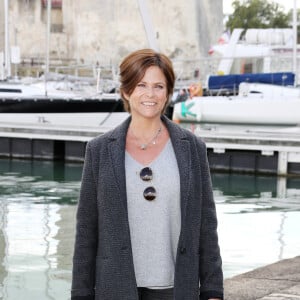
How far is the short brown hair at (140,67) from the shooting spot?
3.26 m

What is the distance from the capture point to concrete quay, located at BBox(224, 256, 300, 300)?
5.99 metres

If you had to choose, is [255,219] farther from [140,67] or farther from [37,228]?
[140,67]

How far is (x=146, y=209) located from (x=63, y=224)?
1065cm

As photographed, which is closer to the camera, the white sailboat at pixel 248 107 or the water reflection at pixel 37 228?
the water reflection at pixel 37 228

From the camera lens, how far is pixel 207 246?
3.34m

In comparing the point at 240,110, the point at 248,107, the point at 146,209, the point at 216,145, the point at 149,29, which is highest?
the point at 149,29

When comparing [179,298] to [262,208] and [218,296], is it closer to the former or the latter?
[218,296]

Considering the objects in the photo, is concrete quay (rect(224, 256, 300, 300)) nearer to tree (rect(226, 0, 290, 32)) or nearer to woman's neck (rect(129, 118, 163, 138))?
woman's neck (rect(129, 118, 163, 138))

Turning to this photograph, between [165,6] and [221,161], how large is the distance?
164 feet

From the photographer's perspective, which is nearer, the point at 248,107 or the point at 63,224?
the point at 63,224

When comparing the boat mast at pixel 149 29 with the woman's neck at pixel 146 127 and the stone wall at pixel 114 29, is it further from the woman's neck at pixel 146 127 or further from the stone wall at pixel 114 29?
the stone wall at pixel 114 29

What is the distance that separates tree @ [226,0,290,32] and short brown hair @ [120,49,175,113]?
7872 cm

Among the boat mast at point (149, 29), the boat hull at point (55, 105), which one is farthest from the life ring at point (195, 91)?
the boat mast at point (149, 29)

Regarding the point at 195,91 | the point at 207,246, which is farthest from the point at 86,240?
the point at 195,91
